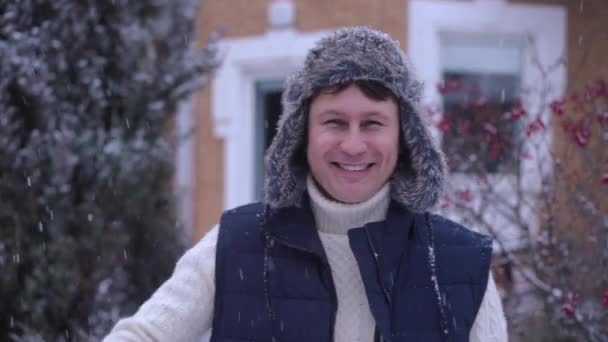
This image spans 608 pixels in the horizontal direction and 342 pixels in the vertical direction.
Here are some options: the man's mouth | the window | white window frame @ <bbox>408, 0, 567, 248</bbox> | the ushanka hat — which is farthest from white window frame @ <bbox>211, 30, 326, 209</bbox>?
the man's mouth

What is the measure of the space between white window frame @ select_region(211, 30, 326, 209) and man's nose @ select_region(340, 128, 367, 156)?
4.94 meters

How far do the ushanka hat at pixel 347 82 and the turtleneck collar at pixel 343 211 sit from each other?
41 mm

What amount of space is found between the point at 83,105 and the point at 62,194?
64 cm

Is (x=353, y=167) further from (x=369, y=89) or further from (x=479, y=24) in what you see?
(x=479, y=24)

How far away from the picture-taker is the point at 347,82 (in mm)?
1980

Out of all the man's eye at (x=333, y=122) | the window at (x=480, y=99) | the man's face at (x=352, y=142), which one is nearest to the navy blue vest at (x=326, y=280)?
the man's face at (x=352, y=142)

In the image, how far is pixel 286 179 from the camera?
2.10m

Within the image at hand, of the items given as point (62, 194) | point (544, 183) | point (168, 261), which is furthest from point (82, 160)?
point (544, 183)

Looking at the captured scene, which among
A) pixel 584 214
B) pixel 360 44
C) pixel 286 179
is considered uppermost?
pixel 360 44

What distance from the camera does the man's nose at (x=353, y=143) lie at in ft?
6.52

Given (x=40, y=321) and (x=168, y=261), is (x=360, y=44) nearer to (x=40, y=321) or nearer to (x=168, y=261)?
(x=40, y=321)

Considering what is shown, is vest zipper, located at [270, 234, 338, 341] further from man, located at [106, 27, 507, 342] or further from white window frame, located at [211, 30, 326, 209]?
white window frame, located at [211, 30, 326, 209]

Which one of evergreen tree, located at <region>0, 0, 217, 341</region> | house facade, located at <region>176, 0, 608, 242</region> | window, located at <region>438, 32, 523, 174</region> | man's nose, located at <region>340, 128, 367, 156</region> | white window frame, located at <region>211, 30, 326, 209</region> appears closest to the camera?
man's nose, located at <region>340, 128, 367, 156</region>

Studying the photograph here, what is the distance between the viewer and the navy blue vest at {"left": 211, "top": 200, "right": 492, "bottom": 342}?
1959 mm
